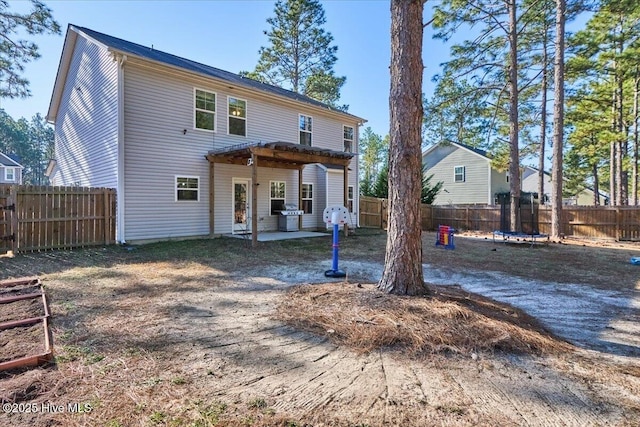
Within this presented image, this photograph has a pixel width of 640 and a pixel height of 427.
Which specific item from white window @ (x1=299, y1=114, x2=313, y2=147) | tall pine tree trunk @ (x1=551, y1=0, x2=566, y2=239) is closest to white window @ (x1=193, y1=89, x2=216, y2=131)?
white window @ (x1=299, y1=114, x2=313, y2=147)

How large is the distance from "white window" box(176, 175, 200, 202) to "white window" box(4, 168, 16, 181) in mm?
32919

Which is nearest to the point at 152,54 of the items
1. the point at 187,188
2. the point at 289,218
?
the point at 187,188

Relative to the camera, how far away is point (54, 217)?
27.7 ft

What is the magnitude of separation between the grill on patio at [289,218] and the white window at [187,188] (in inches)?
134

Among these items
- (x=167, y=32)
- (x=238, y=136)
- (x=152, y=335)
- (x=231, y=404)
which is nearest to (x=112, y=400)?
(x=231, y=404)

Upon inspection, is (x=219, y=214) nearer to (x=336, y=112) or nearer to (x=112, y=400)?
(x=336, y=112)

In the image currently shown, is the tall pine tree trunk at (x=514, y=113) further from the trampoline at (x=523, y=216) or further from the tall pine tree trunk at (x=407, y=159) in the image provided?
the tall pine tree trunk at (x=407, y=159)

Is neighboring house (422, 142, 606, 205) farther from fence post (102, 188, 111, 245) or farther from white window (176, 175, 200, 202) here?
fence post (102, 188, 111, 245)

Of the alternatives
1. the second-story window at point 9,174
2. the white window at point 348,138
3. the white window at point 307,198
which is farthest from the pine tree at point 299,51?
the second-story window at point 9,174

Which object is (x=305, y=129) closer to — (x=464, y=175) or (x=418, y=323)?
(x=418, y=323)

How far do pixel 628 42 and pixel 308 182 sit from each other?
51.5 ft

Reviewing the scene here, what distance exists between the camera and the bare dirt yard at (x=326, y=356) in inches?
79.2

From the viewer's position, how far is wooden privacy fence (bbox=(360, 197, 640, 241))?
12.8 metres

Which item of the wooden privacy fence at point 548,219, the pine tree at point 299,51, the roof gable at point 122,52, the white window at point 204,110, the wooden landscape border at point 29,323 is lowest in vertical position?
the wooden landscape border at point 29,323
